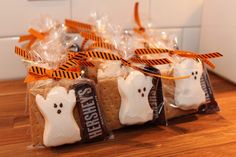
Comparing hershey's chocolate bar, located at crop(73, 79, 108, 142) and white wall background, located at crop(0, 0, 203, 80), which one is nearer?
hershey's chocolate bar, located at crop(73, 79, 108, 142)

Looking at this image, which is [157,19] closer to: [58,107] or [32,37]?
[32,37]

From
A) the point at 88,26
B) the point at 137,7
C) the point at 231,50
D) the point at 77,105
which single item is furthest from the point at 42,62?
the point at 231,50

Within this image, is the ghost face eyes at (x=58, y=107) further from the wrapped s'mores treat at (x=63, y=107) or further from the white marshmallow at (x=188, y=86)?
the white marshmallow at (x=188, y=86)

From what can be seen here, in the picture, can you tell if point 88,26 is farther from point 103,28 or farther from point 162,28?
point 162,28

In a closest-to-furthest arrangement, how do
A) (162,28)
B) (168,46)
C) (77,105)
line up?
1. (77,105)
2. (168,46)
3. (162,28)

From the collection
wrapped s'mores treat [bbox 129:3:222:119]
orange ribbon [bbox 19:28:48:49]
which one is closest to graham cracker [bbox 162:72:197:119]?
wrapped s'mores treat [bbox 129:3:222:119]

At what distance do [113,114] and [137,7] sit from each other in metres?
0.40

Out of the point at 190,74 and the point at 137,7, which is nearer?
the point at 190,74

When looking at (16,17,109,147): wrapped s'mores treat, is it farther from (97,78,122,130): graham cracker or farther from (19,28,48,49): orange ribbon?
(19,28,48,49): orange ribbon

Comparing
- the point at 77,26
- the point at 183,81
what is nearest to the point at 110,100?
the point at 183,81

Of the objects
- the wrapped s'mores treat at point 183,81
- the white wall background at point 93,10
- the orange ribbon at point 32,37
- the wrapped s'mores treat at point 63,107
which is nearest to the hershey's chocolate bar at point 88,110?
the wrapped s'mores treat at point 63,107

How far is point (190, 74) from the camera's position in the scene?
24.3 inches

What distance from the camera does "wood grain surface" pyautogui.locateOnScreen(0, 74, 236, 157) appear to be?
541 millimetres

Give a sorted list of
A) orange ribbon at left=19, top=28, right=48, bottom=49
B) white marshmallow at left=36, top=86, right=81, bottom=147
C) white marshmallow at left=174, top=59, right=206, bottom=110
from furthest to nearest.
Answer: orange ribbon at left=19, top=28, right=48, bottom=49 < white marshmallow at left=174, top=59, right=206, bottom=110 < white marshmallow at left=36, top=86, right=81, bottom=147
